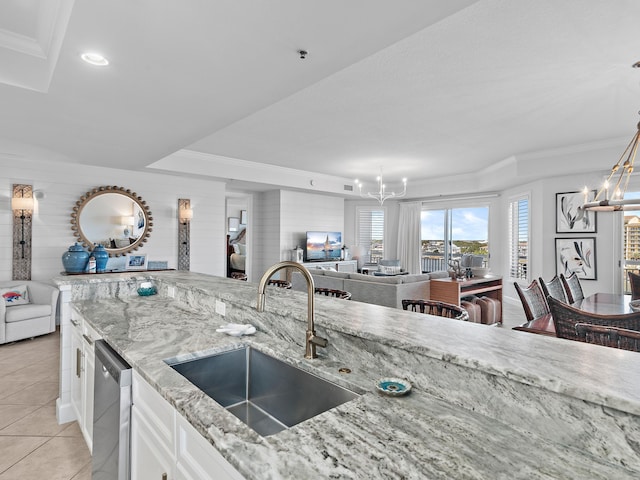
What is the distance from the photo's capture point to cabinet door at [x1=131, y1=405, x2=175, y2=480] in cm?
120

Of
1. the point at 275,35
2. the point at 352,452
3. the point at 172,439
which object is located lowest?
the point at 172,439

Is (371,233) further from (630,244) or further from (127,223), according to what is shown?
(127,223)

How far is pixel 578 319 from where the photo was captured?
1.95 meters

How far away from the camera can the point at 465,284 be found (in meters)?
4.99

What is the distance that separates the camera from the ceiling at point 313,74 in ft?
6.01

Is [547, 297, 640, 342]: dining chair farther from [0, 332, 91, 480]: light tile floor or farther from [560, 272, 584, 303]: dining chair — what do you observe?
[0, 332, 91, 480]: light tile floor

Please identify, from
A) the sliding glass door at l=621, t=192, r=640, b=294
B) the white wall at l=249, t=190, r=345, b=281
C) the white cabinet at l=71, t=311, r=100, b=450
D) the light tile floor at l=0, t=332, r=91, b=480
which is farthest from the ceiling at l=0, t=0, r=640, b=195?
the white wall at l=249, t=190, r=345, b=281

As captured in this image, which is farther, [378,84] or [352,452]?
[378,84]

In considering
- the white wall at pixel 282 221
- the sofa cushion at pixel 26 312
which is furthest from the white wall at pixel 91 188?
the white wall at pixel 282 221

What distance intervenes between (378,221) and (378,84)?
6.54 metres

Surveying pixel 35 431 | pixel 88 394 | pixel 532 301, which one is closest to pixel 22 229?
pixel 35 431

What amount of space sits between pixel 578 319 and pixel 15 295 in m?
6.05

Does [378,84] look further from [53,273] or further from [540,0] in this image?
[53,273]

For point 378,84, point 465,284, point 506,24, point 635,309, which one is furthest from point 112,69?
point 465,284
